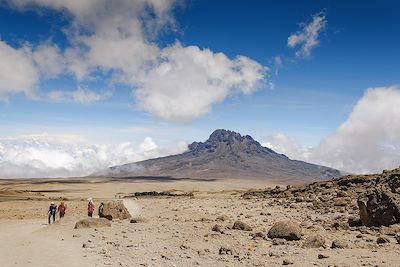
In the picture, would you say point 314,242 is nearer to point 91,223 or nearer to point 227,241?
point 227,241

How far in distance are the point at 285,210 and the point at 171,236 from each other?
56.1 feet

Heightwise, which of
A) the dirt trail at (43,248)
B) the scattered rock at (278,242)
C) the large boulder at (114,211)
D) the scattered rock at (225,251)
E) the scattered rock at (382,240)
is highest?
the large boulder at (114,211)

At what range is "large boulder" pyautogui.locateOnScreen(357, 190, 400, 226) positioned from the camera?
2548 centimetres

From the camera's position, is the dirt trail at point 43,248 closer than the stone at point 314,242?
Yes

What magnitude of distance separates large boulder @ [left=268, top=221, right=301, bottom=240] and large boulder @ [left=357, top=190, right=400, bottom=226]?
19.5 ft

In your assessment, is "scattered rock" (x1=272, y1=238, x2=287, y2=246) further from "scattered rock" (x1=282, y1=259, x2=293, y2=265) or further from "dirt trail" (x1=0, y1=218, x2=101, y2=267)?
"dirt trail" (x1=0, y1=218, x2=101, y2=267)

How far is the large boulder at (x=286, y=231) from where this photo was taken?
891 inches

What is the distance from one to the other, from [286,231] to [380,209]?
7.05 m

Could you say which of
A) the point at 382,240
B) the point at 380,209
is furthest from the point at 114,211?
the point at 382,240

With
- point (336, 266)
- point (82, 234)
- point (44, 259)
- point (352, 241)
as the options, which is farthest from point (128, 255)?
point (352, 241)

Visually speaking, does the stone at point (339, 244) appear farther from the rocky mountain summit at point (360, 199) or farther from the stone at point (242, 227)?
the stone at point (242, 227)

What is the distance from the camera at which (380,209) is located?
84.6ft

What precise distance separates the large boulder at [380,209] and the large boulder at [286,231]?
→ 5.94m

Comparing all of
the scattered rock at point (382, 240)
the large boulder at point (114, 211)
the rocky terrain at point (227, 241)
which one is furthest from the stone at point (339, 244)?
the large boulder at point (114, 211)
